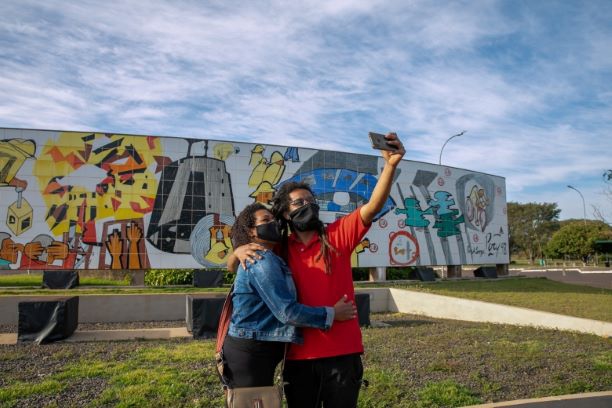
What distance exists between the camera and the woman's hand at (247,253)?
2.65m

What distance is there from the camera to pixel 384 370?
6551mm

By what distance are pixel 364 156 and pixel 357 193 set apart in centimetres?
204

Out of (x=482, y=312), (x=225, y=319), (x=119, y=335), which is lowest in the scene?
(x=119, y=335)

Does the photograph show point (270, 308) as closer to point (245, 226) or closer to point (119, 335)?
point (245, 226)

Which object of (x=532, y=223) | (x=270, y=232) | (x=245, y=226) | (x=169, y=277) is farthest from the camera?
(x=532, y=223)

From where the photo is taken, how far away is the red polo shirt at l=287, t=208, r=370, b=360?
2.63m

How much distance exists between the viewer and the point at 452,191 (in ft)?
93.1

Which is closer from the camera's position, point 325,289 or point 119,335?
point 325,289

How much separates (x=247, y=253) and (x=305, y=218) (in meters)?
0.39

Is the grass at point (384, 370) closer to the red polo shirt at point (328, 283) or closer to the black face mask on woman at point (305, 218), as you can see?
the red polo shirt at point (328, 283)

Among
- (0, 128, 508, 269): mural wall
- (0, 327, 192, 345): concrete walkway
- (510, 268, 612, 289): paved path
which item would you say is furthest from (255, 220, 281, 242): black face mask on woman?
(510, 268, 612, 289): paved path

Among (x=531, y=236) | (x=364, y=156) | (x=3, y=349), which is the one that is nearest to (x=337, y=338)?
(x=3, y=349)

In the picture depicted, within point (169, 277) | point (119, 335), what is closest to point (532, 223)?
point (169, 277)

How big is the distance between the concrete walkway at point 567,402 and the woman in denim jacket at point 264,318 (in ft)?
9.03
